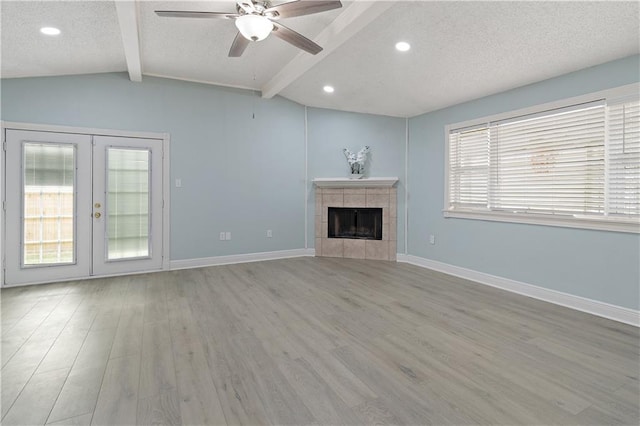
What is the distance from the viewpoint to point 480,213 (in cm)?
450

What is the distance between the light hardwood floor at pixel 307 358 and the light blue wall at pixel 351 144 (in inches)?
99.7

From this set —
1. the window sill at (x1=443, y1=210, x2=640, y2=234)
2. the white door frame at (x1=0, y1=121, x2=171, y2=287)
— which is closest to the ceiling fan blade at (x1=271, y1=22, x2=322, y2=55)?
the white door frame at (x1=0, y1=121, x2=171, y2=287)

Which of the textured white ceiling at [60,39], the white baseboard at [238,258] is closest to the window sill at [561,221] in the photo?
the white baseboard at [238,258]

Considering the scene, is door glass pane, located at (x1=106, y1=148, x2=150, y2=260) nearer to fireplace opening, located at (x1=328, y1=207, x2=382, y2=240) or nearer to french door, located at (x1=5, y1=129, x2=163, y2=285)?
french door, located at (x1=5, y1=129, x2=163, y2=285)

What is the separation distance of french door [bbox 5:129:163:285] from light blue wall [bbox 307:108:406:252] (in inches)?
101

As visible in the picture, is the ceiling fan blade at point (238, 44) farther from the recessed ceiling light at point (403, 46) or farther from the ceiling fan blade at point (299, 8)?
the recessed ceiling light at point (403, 46)

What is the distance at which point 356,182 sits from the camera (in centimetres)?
579

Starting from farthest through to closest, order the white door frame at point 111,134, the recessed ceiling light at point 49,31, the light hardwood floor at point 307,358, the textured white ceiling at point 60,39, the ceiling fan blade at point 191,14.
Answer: the white door frame at point 111,134
the recessed ceiling light at point 49,31
the textured white ceiling at point 60,39
the ceiling fan blade at point 191,14
the light hardwood floor at point 307,358

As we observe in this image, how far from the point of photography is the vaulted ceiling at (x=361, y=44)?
2.71m

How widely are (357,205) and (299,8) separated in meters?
3.86

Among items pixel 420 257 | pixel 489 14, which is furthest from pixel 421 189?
pixel 489 14

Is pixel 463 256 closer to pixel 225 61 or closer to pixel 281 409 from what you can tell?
pixel 281 409

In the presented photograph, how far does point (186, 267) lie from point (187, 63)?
2.94m

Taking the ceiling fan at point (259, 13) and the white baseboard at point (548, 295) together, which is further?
the white baseboard at point (548, 295)
